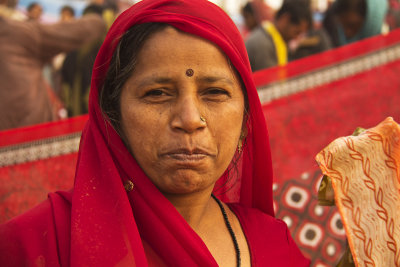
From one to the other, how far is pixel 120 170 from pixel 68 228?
0.24 m

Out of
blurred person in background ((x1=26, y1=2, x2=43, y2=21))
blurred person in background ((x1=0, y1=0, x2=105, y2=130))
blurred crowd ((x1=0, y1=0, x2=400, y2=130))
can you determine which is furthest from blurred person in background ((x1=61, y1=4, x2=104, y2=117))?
blurred person in background ((x1=26, y1=2, x2=43, y2=21))

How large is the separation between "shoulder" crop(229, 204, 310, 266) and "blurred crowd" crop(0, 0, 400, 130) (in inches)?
88.2

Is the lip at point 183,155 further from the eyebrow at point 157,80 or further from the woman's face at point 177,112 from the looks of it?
the eyebrow at point 157,80

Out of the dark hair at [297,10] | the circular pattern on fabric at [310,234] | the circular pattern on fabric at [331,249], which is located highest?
the dark hair at [297,10]

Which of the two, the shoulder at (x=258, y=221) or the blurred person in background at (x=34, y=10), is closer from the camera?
the shoulder at (x=258, y=221)

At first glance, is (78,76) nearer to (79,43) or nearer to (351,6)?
(79,43)

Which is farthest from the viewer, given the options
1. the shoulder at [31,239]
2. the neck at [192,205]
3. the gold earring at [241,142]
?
the gold earring at [241,142]

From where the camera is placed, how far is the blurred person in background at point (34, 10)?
657 centimetres

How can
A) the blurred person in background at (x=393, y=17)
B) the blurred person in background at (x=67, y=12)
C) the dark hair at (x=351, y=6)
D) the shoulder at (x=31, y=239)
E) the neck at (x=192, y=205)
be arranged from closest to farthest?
the shoulder at (x=31, y=239)
the neck at (x=192, y=205)
the dark hair at (x=351, y=6)
the blurred person in background at (x=393, y=17)
the blurred person in background at (x=67, y=12)

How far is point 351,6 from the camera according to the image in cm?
473

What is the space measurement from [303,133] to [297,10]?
204 cm

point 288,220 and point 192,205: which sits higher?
point 192,205

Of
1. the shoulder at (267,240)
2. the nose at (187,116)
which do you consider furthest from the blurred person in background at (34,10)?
the nose at (187,116)

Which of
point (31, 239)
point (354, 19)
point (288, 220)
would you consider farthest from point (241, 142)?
point (354, 19)
